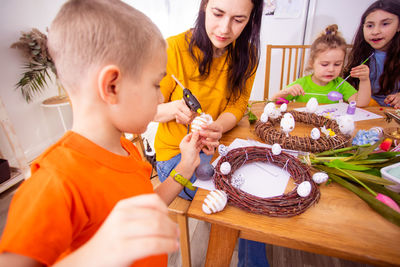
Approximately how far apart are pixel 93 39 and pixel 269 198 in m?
0.58

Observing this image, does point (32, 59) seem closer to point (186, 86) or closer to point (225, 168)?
point (186, 86)

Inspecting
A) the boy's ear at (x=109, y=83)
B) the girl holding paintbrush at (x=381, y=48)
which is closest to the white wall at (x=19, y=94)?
the boy's ear at (x=109, y=83)

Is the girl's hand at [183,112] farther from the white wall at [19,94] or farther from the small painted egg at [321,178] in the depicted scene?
the white wall at [19,94]

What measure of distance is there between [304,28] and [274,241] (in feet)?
9.77

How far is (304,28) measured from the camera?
2721 mm

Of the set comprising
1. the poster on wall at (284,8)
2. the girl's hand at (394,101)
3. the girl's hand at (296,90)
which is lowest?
the girl's hand at (394,101)

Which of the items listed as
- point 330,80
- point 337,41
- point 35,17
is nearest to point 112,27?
point 330,80

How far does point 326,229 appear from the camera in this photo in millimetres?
516

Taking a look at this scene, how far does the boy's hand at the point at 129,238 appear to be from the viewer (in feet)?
0.95

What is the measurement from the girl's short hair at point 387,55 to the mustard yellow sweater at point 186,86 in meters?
1.31

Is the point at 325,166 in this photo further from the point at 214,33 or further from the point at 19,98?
the point at 19,98

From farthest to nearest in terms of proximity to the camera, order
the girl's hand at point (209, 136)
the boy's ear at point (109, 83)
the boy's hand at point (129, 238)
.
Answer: the girl's hand at point (209, 136)
the boy's ear at point (109, 83)
the boy's hand at point (129, 238)

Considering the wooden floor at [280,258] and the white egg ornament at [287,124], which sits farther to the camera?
the wooden floor at [280,258]

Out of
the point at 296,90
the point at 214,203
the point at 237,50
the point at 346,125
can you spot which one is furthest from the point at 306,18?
the point at 214,203
